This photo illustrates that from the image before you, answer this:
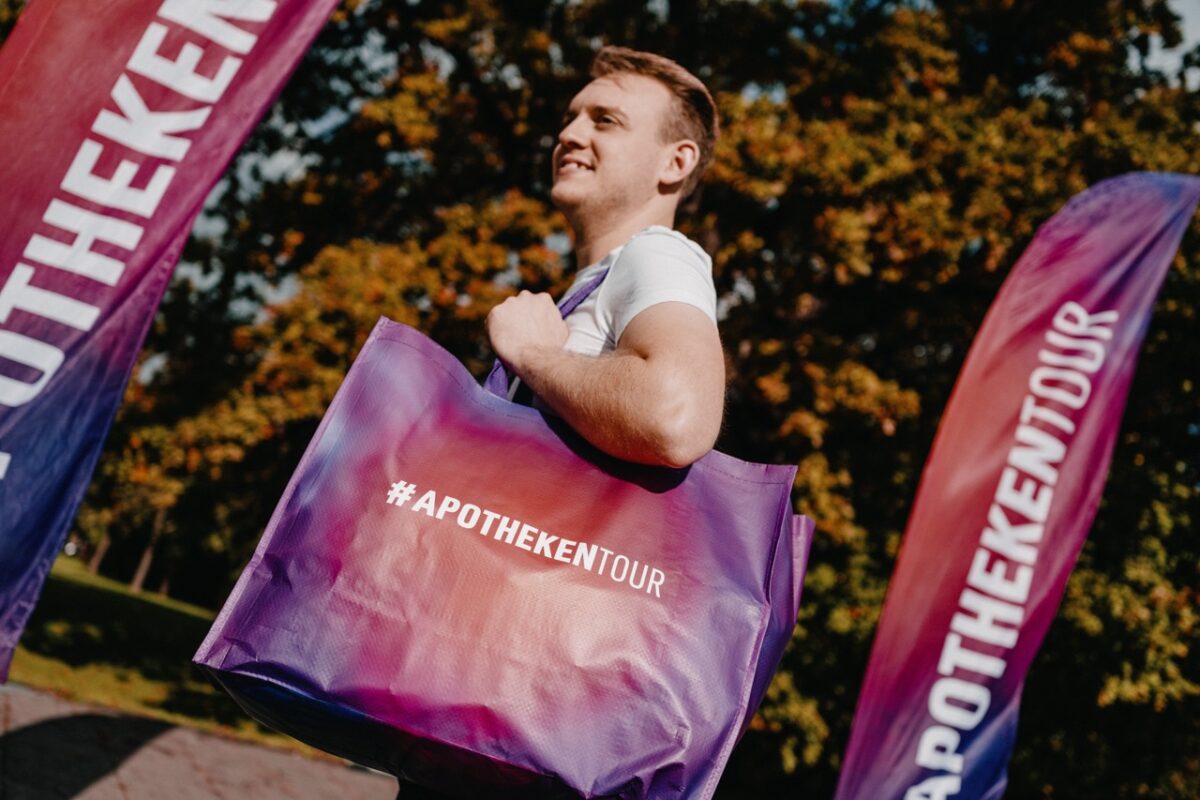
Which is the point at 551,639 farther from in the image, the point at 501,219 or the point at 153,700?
the point at 153,700

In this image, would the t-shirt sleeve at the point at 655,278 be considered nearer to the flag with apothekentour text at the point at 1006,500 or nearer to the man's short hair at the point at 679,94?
→ the man's short hair at the point at 679,94

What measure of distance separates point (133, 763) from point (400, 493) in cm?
591

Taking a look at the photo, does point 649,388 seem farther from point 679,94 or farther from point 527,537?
point 679,94

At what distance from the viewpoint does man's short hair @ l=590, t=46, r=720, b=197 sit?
178 centimetres

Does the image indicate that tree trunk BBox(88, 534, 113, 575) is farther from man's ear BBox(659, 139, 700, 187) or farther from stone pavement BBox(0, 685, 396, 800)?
man's ear BBox(659, 139, 700, 187)

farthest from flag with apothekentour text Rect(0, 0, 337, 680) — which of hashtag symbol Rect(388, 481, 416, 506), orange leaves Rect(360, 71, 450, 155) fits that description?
orange leaves Rect(360, 71, 450, 155)

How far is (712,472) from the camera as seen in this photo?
125 cm

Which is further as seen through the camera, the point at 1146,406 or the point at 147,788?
the point at 1146,406

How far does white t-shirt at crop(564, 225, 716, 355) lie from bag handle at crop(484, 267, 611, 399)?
0.01 metres

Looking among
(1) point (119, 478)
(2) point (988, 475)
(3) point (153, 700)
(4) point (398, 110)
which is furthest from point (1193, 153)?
(3) point (153, 700)

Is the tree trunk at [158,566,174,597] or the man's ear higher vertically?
the man's ear

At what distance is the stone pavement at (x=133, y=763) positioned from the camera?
4.94 metres

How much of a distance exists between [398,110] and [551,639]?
290 inches

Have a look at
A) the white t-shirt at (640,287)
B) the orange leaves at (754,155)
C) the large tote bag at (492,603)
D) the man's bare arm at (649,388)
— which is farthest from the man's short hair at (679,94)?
the orange leaves at (754,155)
